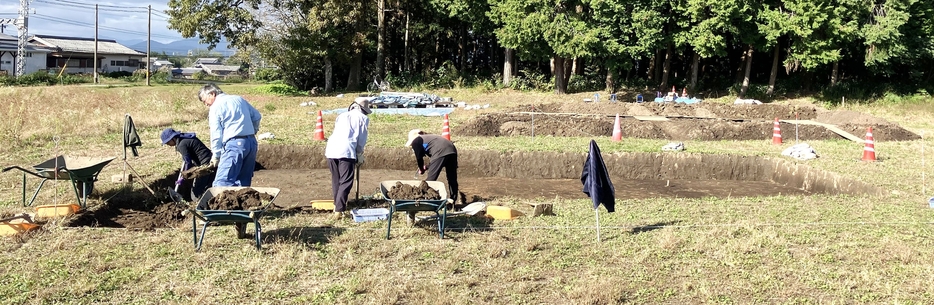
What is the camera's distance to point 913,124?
1994 cm

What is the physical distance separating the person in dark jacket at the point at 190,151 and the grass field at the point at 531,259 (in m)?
1.36

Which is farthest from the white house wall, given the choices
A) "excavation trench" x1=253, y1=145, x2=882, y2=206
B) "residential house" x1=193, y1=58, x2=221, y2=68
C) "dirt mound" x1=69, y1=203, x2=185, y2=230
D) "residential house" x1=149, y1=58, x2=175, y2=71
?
"dirt mound" x1=69, y1=203, x2=185, y2=230

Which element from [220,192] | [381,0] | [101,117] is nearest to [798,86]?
[381,0]

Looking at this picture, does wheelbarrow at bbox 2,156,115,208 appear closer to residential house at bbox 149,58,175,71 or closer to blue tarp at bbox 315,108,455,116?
blue tarp at bbox 315,108,455,116

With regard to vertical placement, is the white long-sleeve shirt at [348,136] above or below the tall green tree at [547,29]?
below

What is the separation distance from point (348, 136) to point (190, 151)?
2.41 meters

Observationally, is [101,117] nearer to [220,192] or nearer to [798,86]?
[220,192]

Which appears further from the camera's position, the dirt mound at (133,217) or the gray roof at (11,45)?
the gray roof at (11,45)

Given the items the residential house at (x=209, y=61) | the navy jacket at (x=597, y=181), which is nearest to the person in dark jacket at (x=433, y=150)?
the navy jacket at (x=597, y=181)

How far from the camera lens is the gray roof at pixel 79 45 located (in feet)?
179

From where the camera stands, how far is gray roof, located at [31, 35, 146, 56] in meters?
54.6

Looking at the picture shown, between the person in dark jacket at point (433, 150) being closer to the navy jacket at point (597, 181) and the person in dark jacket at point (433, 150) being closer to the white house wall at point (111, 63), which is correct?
the navy jacket at point (597, 181)

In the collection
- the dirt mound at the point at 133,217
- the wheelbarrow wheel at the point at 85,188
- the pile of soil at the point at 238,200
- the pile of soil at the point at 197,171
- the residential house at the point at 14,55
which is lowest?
the dirt mound at the point at 133,217

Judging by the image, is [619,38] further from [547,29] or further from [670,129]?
[670,129]
